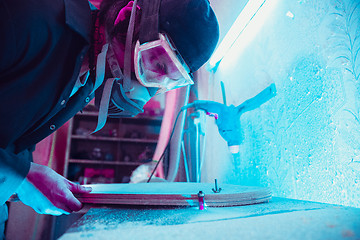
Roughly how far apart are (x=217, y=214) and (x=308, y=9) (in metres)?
0.64

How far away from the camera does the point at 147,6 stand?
2.43 feet

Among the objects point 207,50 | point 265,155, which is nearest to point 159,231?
point 207,50

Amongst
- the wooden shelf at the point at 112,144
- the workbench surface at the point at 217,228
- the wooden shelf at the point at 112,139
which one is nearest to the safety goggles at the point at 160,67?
the workbench surface at the point at 217,228

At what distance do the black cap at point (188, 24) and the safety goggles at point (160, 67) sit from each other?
0.03 m

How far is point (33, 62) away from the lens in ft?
1.97

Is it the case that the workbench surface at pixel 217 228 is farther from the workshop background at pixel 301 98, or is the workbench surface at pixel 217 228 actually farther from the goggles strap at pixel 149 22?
the goggles strap at pixel 149 22

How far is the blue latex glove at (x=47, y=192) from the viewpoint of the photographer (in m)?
0.58

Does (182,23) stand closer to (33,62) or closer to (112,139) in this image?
(33,62)

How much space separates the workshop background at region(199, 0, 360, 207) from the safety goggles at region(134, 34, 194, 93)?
340 mm

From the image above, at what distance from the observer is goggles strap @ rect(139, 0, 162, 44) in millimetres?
703

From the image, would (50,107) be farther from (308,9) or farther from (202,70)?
(202,70)

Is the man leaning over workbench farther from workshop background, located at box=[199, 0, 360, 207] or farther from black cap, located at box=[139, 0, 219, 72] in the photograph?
workshop background, located at box=[199, 0, 360, 207]

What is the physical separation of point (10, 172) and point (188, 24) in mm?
596

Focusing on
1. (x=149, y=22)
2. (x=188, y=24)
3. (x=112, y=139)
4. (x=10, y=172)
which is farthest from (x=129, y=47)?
(x=112, y=139)
